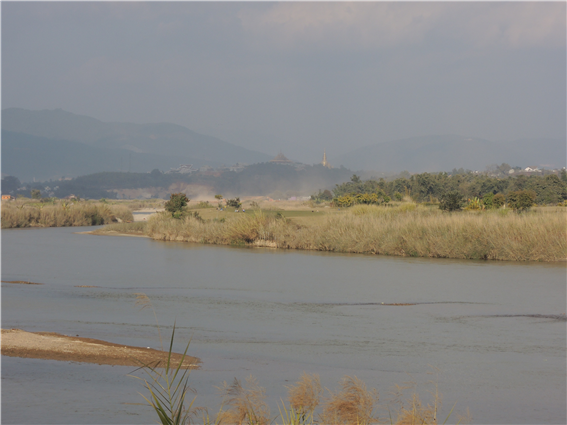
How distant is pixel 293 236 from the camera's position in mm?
28625

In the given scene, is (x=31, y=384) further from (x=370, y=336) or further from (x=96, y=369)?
(x=370, y=336)

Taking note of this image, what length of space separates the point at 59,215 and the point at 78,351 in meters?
41.0

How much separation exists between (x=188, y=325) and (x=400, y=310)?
4747 millimetres

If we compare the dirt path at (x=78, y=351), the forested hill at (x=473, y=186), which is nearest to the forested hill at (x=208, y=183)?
the forested hill at (x=473, y=186)

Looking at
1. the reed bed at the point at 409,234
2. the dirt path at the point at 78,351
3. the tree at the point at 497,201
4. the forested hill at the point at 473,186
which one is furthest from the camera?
the forested hill at the point at 473,186

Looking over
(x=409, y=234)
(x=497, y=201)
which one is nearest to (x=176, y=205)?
(x=409, y=234)

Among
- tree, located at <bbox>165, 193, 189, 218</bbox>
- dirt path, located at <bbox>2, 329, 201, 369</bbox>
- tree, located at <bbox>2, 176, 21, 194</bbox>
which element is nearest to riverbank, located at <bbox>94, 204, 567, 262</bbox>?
tree, located at <bbox>165, 193, 189, 218</bbox>

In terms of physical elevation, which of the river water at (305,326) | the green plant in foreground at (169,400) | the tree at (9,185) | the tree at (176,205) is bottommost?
the river water at (305,326)

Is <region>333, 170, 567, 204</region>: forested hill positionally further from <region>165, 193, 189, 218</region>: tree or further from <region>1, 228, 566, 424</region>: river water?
<region>1, 228, 566, 424</region>: river water

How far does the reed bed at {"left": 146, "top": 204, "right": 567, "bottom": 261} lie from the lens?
73.6 feet

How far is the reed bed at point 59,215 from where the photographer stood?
4503 cm

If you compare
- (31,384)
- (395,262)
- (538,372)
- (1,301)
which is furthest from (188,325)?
(395,262)

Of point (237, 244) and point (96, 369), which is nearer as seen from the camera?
point (96, 369)

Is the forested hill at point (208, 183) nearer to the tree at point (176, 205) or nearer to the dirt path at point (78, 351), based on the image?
the tree at point (176, 205)
